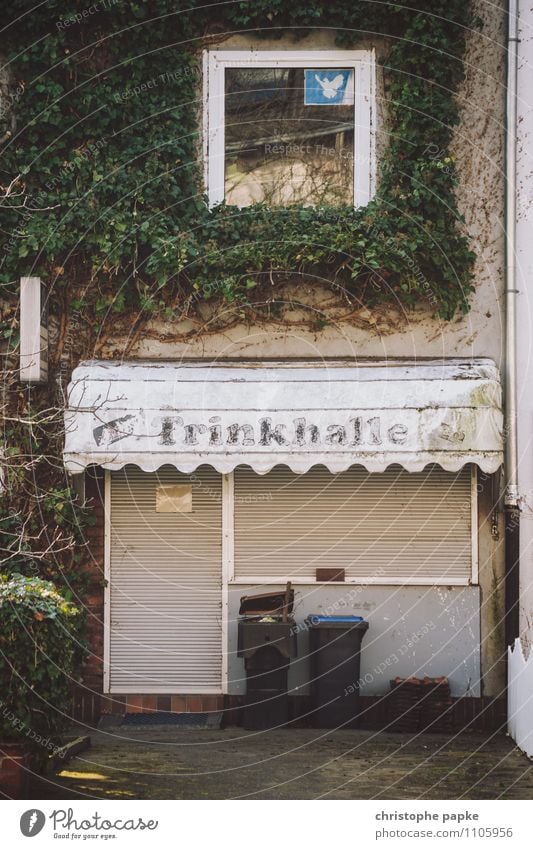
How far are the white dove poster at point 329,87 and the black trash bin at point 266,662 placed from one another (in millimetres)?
5043

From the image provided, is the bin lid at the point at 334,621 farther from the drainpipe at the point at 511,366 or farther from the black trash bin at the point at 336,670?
the drainpipe at the point at 511,366

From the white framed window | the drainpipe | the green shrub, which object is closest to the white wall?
the drainpipe

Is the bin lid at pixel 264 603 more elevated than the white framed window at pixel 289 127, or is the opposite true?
the white framed window at pixel 289 127

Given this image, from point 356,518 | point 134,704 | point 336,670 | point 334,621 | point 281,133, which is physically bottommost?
point 134,704

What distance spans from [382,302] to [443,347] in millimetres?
768

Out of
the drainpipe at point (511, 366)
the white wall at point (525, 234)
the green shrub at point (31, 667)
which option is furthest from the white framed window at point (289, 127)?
the green shrub at point (31, 667)

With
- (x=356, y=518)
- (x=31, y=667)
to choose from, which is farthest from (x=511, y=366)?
(x=31, y=667)

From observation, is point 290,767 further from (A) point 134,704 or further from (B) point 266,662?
(A) point 134,704

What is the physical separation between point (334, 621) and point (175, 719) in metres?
1.86

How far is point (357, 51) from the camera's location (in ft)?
35.7

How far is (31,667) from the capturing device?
7.42 metres

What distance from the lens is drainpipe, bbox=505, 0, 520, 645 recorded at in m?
10.3

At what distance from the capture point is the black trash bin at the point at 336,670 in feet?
33.4
